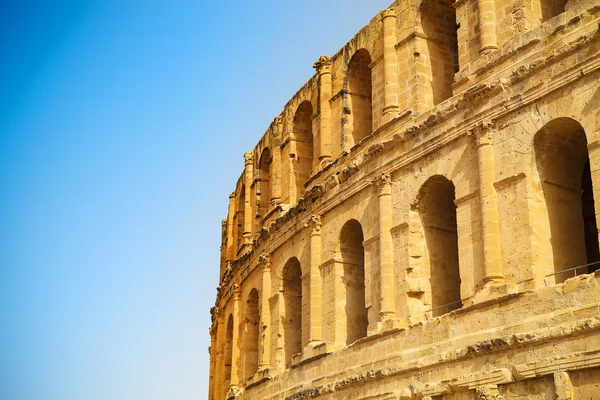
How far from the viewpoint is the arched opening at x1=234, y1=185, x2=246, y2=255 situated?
29.5 m

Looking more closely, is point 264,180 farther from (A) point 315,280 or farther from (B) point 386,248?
(B) point 386,248

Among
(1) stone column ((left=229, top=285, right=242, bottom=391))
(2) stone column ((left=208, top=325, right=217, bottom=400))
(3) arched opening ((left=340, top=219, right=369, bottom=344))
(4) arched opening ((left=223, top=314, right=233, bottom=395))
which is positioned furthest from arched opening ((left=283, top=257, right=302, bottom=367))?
(2) stone column ((left=208, top=325, right=217, bottom=400))

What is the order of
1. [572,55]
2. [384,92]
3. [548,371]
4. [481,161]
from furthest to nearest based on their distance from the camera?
[384,92] < [481,161] < [572,55] < [548,371]

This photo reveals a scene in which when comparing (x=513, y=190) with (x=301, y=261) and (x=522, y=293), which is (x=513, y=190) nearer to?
(x=522, y=293)

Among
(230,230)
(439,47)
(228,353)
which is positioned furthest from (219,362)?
(439,47)

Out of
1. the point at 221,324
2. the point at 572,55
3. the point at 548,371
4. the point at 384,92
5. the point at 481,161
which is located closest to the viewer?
the point at 548,371

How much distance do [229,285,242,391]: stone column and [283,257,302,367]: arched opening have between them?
12.5ft

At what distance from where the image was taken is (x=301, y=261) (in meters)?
21.9

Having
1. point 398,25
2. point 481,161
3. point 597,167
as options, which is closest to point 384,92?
point 398,25

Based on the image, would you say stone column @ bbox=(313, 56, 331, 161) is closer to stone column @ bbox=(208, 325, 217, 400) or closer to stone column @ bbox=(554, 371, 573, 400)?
stone column @ bbox=(554, 371, 573, 400)

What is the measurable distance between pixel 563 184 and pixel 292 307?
905cm

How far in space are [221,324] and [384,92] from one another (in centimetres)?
1326

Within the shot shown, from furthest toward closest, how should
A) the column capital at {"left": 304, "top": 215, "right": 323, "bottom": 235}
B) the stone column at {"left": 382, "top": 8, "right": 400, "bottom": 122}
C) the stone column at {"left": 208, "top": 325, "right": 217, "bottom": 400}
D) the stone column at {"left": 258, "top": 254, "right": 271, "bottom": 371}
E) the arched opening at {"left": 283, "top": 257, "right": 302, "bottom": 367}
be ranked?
the stone column at {"left": 208, "top": 325, "right": 217, "bottom": 400} < the stone column at {"left": 258, "top": 254, "right": 271, "bottom": 371} < the arched opening at {"left": 283, "top": 257, "right": 302, "bottom": 367} < the column capital at {"left": 304, "top": 215, "right": 323, "bottom": 235} < the stone column at {"left": 382, "top": 8, "right": 400, "bottom": 122}

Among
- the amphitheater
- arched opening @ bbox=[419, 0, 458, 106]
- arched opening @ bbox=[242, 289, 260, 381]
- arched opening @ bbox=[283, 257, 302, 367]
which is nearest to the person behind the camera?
the amphitheater
